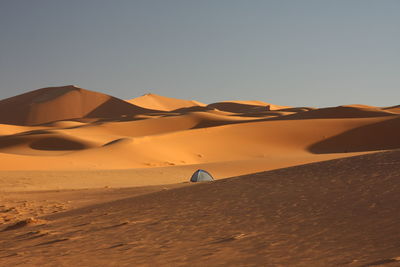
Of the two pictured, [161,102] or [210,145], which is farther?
[161,102]

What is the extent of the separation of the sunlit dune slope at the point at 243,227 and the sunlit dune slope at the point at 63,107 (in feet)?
194

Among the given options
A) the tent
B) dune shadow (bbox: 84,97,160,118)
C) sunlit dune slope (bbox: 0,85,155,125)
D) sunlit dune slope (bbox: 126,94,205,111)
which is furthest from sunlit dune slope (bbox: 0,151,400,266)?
sunlit dune slope (bbox: 126,94,205,111)

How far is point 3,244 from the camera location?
7.58 m

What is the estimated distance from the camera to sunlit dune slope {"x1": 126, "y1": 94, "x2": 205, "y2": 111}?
3580 inches

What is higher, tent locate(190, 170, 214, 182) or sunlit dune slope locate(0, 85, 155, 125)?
sunlit dune slope locate(0, 85, 155, 125)

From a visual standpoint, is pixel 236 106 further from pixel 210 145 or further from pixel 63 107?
pixel 210 145

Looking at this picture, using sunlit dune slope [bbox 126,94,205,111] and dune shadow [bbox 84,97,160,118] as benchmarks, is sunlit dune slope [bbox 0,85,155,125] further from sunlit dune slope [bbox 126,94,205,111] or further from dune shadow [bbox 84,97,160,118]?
sunlit dune slope [bbox 126,94,205,111]

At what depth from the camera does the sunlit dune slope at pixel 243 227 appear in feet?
17.5

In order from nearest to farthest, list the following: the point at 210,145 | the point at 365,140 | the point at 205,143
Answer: the point at 210,145
the point at 205,143
the point at 365,140

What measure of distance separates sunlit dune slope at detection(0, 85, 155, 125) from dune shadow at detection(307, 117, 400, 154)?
39.0 m

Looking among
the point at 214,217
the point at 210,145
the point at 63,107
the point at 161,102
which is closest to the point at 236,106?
the point at 161,102

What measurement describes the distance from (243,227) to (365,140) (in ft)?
87.8

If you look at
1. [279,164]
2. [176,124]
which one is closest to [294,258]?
[279,164]

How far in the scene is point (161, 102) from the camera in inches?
3723
